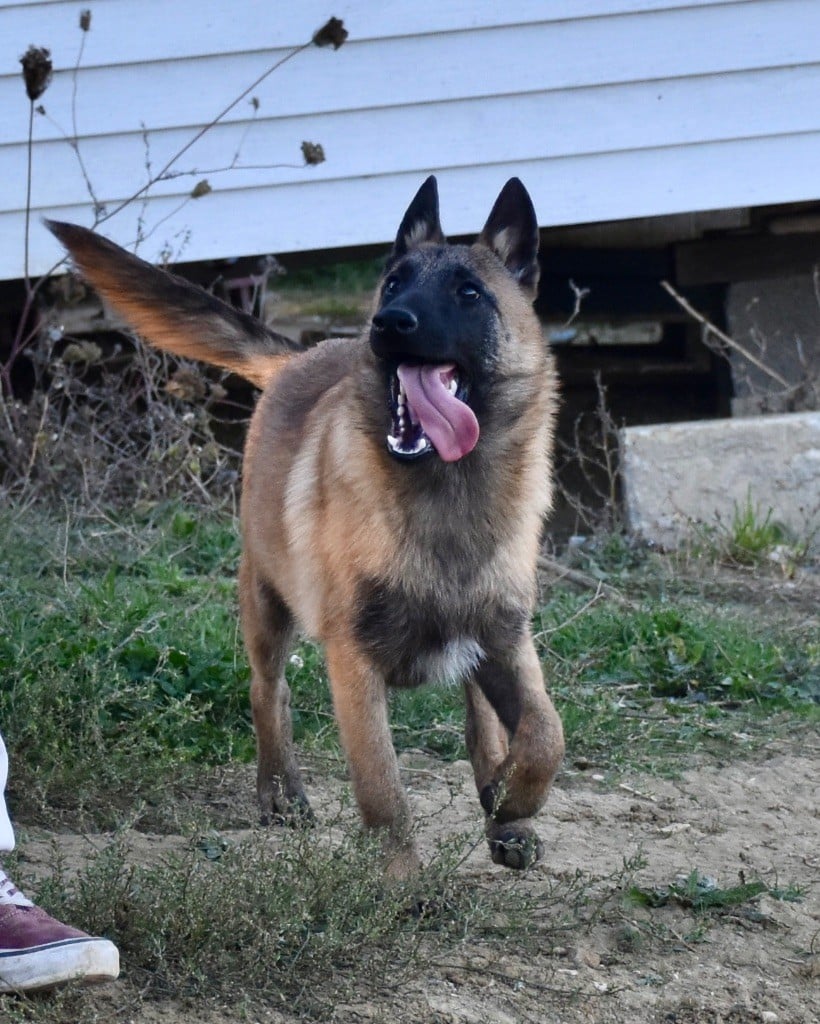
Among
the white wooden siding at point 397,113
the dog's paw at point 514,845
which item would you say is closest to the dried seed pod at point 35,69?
the white wooden siding at point 397,113

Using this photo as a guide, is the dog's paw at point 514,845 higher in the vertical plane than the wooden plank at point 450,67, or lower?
lower

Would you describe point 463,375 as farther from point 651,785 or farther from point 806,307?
point 806,307

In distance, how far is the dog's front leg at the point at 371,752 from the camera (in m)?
3.51

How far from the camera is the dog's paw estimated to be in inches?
143

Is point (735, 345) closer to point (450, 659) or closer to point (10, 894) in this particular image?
point (450, 659)

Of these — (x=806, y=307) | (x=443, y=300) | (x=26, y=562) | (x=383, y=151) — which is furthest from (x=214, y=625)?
(x=806, y=307)

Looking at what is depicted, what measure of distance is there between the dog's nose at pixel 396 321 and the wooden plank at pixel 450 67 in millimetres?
3882

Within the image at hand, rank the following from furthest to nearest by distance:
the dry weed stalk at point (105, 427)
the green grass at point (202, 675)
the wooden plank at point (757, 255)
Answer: the wooden plank at point (757, 255)
the dry weed stalk at point (105, 427)
the green grass at point (202, 675)

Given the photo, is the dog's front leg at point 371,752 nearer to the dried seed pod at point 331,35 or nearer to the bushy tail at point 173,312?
the bushy tail at point 173,312

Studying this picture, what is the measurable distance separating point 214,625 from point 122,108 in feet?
9.78

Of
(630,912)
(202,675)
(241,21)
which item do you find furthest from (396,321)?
(241,21)

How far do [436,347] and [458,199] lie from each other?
150 inches

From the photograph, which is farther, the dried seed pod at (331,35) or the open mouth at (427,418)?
the dried seed pod at (331,35)

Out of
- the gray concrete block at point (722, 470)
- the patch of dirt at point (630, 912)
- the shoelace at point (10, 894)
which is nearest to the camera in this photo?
the shoelace at point (10, 894)
